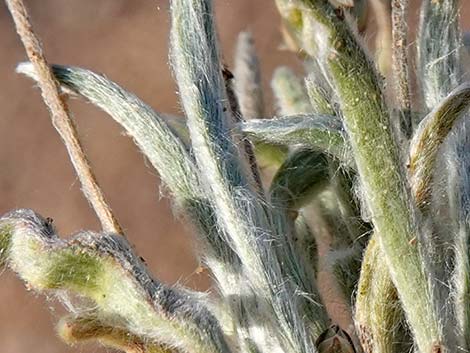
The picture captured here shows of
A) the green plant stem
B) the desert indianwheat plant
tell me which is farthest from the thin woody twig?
the green plant stem

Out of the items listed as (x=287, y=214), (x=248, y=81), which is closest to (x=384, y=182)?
(x=287, y=214)

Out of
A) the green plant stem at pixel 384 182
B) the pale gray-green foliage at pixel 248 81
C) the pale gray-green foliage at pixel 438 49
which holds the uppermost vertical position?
the pale gray-green foliage at pixel 248 81

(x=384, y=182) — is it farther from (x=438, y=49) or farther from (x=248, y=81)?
(x=248, y=81)

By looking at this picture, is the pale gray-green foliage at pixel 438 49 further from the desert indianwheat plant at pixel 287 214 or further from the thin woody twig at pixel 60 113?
the thin woody twig at pixel 60 113

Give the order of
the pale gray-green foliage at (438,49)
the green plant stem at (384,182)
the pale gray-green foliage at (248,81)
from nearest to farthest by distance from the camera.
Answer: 1. the green plant stem at (384,182)
2. the pale gray-green foliage at (438,49)
3. the pale gray-green foliage at (248,81)

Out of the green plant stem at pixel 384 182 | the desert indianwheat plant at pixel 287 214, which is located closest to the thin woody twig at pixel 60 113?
the desert indianwheat plant at pixel 287 214

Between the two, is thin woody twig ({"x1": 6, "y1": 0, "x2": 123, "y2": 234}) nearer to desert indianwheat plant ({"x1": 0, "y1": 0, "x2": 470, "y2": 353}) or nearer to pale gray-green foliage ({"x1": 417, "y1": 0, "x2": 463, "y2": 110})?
desert indianwheat plant ({"x1": 0, "y1": 0, "x2": 470, "y2": 353})

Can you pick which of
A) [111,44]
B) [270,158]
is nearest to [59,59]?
[111,44]
